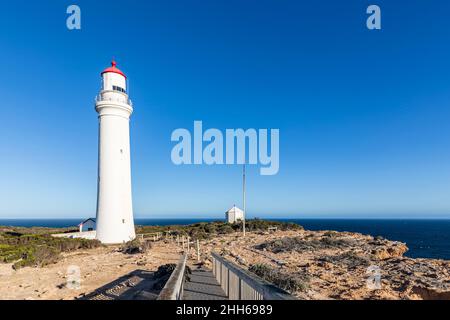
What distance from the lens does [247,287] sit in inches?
187

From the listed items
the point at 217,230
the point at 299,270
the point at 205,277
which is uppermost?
the point at 205,277

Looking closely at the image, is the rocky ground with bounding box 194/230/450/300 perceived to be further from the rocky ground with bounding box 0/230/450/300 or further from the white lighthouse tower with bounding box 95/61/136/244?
the white lighthouse tower with bounding box 95/61/136/244

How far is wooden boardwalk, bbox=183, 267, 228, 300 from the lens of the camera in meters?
6.64

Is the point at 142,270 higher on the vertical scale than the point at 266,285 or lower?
lower

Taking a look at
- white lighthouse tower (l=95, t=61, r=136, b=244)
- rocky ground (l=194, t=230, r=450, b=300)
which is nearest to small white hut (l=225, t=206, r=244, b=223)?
white lighthouse tower (l=95, t=61, r=136, b=244)

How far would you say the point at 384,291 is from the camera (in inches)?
356

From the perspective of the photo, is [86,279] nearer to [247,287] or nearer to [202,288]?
[202,288]

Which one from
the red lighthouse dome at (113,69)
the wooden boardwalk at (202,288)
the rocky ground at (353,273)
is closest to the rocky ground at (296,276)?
the rocky ground at (353,273)

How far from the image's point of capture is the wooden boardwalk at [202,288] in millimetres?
6641

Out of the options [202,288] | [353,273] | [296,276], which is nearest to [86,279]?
[202,288]

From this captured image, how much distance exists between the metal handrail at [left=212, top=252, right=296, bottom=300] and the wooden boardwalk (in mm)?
257
